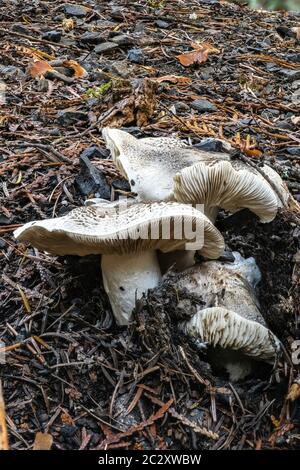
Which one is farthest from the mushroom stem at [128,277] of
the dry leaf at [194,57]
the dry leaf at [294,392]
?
the dry leaf at [194,57]

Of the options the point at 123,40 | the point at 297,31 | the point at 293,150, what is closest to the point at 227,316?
the point at 293,150

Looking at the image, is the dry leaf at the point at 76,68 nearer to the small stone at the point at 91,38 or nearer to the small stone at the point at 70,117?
the small stone at the point at 91,38

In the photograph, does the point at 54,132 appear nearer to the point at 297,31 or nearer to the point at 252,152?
the point at 252,152

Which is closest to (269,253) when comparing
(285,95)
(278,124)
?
(278,124)

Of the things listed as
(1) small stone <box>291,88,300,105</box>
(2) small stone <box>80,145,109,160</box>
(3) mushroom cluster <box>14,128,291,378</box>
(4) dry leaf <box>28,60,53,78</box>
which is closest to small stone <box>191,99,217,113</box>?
(1) small stone <box>291,88,300,105</box>

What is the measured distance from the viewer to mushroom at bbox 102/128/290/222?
7.80 ft

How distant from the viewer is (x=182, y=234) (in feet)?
7.26

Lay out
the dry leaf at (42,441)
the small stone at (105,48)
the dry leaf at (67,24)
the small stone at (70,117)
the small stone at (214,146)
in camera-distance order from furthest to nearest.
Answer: the dry leaf at (67,24) < the small stone at (105,48) < the small stone at (70,117) < the small stone at (214,146) < the dry leaf at (42,441)

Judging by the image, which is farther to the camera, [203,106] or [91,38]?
[91,38]

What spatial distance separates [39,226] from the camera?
2174 mm

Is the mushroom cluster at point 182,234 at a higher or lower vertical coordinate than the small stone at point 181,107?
higher

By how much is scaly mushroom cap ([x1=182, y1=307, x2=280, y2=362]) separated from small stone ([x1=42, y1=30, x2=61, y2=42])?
14.4 ft

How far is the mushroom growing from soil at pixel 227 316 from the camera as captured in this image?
216 centimetres

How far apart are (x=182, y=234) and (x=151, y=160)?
24.5 inches
